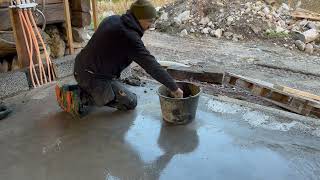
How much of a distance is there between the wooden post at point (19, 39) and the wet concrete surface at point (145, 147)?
2.03ft

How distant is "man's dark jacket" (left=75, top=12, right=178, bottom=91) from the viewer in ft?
11.5

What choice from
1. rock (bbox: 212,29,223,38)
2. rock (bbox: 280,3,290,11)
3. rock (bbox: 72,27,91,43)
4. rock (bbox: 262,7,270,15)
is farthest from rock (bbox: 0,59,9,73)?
rock (bbox: 280,3,290,11)

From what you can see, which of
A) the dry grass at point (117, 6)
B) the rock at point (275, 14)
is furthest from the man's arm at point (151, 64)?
the dry grass at point (117, 6)

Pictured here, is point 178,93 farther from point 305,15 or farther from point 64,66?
point 305,15

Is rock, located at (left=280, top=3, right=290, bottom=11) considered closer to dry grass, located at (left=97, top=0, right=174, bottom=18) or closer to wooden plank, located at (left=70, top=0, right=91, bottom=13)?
dry grass, located at (left=97, top=0, right=174, bottom=18)

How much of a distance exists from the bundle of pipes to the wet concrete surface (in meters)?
0.53

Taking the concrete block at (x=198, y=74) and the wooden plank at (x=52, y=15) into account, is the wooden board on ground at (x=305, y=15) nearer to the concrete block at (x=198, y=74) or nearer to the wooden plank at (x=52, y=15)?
the concrete block at (x=198, y=74)

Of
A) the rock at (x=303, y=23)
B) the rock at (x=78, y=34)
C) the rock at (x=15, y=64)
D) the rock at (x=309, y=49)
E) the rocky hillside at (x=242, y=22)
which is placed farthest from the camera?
the rock at (x=303, y=23)

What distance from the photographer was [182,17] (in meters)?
9.86

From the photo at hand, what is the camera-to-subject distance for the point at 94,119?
397cm

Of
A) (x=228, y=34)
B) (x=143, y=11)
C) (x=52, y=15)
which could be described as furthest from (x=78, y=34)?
(x=228, y=34)

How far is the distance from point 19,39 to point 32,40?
0.53 ft

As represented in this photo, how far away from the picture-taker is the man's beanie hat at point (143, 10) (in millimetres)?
3425

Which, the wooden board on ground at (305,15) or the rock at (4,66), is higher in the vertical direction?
the wooden board on ground at (305,15)
